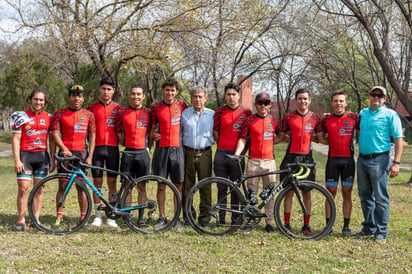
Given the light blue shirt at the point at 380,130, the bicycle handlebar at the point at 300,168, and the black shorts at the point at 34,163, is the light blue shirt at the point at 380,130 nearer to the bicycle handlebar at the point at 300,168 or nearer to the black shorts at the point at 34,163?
the bicycle handlebar at the point at 300,168

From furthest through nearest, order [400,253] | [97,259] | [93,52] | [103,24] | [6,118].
Result: [6,118]
[93,52]
[103,24]
[400,253]
[97,259]

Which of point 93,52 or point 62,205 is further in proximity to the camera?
point 93,52

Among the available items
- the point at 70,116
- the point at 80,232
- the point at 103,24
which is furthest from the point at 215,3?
the point at 80,232

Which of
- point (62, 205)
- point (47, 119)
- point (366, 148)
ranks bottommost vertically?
point (62, 205)

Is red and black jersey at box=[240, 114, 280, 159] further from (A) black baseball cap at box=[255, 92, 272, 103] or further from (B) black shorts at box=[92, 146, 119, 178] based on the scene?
(B) black shorts at box=[92, 146, 119, 178]

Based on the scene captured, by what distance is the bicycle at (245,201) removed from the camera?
553 cm

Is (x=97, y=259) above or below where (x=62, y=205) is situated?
below

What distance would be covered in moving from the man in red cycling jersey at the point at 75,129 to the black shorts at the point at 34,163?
0.76 feet

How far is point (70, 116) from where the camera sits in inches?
230

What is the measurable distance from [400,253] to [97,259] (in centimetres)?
349

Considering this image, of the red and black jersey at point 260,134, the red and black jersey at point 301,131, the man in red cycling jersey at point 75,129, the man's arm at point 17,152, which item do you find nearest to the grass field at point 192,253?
the man in red cycling jersey at point 75,129

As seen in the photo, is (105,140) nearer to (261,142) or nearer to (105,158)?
(105,158)

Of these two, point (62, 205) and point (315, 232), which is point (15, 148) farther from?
point (315, 232)

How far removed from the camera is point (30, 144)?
5750 millimetres
